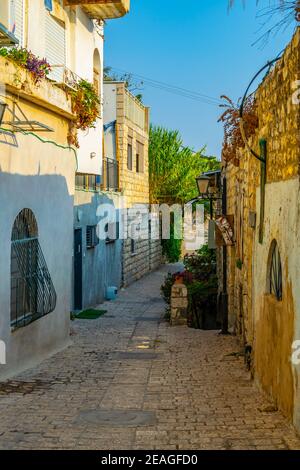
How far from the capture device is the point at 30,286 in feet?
35.4

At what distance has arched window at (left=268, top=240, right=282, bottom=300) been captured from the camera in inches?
292

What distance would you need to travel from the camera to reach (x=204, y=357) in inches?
456

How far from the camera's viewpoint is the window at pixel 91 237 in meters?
19.5

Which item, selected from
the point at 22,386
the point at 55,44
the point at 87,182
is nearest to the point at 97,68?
the point at 87,182

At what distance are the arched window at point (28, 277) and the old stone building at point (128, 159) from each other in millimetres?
12090

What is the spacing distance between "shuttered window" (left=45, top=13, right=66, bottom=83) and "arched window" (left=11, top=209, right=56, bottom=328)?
3583mm

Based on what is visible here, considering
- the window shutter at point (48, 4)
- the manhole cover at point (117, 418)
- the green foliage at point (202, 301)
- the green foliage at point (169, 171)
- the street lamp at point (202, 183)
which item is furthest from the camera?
the green foliage at point (169, 171)

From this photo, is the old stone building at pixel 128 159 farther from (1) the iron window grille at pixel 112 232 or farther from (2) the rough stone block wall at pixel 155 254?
(1) the iron window grille at pixel 112 232

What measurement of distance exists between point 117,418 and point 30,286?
13.3 feet

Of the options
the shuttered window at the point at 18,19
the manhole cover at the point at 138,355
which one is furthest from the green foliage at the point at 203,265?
the shuttered window at the point at 18,19

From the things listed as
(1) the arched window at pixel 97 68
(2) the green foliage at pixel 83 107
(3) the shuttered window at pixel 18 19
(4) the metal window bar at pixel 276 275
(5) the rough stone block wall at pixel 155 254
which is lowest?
(5) the rough stone block wall at pixel 155 254

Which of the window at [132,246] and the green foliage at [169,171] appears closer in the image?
the window at [132,246]

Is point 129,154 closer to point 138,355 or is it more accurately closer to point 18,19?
point 18,19
